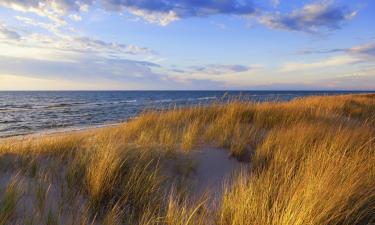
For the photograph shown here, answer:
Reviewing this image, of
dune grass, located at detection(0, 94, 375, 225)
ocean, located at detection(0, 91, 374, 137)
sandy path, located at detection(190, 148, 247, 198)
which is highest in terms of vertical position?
dune grass, located at detection(0, 94, 375, 225)

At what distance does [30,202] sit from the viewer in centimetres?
362

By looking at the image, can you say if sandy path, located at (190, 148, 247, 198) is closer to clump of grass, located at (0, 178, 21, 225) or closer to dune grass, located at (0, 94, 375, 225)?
dune grass, located at (0, 94, 375, 225)

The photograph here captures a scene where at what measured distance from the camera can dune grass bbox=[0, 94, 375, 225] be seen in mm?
3027

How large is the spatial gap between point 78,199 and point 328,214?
2524 millimetres

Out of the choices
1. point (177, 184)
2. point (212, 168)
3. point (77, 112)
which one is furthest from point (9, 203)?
point (77, 112)

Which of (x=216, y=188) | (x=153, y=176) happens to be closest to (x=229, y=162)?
(x=216, y=188)

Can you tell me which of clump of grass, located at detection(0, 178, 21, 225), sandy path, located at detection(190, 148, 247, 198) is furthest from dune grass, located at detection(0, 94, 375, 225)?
sandy path, located at detection(190, 148, 247, 198)

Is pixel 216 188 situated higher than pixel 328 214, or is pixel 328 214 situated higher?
pixel 328 214

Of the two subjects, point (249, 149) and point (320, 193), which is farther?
point (249, 149)

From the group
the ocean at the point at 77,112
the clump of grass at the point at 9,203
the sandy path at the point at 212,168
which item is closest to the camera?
the clump of grass at the point at 9,203

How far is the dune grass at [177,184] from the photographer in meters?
3.03

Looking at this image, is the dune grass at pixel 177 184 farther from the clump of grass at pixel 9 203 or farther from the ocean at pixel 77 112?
the ocean at pixel 77 112

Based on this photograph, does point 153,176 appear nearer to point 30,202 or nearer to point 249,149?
point 30,202

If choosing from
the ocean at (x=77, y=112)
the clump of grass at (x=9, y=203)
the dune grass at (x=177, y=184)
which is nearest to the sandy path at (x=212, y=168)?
the dune grass at (x=177, y=184)
